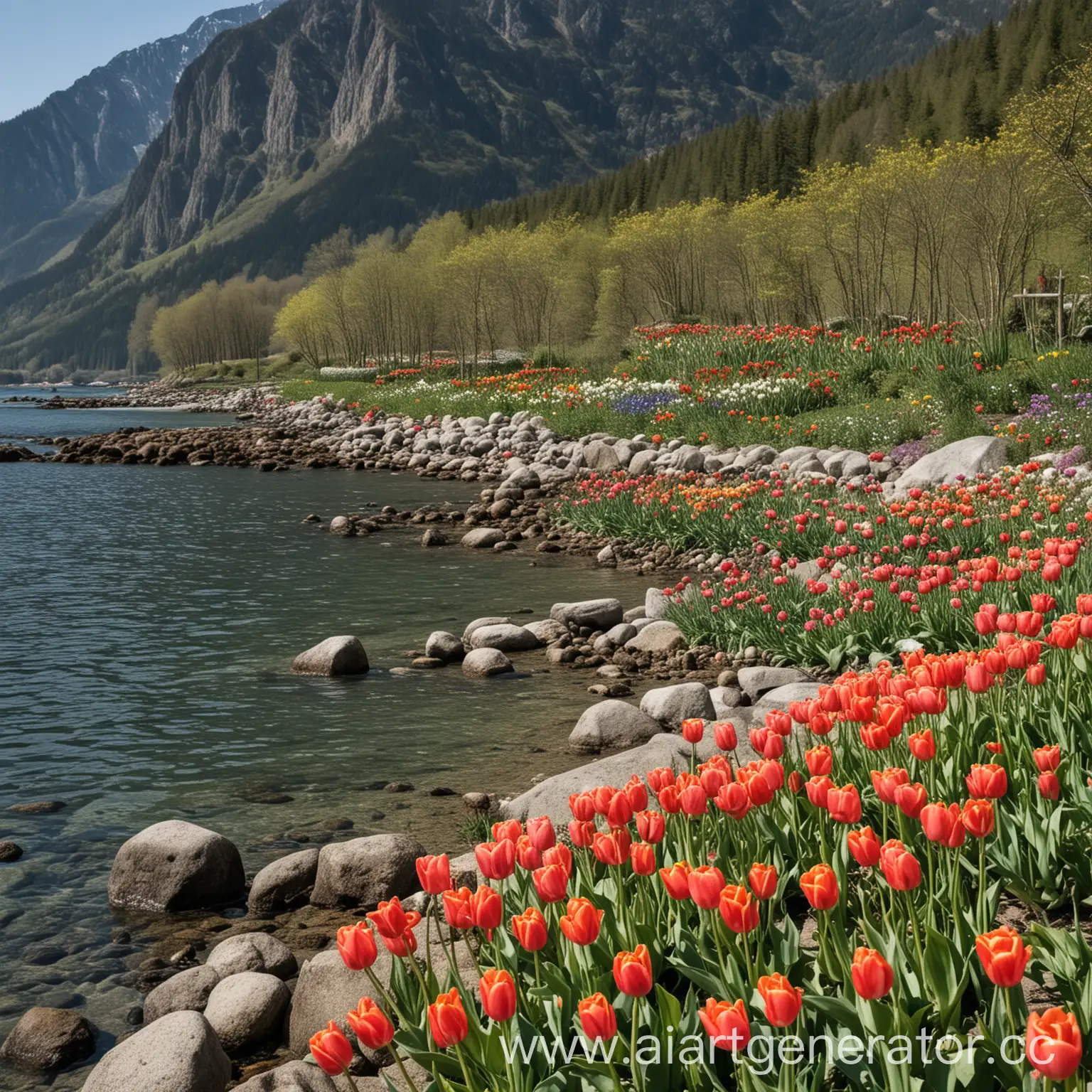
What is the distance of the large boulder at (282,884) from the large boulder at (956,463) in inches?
402

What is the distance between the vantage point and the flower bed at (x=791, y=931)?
2432 mm

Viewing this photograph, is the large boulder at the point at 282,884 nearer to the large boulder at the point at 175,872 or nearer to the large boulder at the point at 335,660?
the large boulder at the point at 175,872

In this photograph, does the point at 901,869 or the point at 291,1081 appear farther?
the point at 291,1081

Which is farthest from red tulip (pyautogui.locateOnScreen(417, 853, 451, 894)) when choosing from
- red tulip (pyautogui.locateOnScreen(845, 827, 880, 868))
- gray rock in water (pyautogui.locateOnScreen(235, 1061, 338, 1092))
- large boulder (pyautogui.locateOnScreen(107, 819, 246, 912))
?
large boulder (pyautogui.locateOnScreen(107, 819, 246, 912))

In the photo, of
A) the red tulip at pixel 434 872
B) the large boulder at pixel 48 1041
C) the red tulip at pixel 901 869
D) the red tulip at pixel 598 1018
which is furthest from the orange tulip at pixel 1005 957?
the large boulder at pixel 48 1041

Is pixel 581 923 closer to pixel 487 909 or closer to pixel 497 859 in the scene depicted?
pixel 487 909

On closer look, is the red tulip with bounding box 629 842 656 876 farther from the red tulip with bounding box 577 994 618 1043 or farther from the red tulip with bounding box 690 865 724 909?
the red tulip with bounding box 577 994 618 1043

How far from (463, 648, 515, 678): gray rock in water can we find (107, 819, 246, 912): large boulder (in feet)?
15.0

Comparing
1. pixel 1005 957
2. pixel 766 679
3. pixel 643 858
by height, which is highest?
pixel 1005 957

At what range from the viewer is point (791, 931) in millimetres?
3074

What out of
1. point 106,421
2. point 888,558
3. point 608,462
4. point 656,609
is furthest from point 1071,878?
point 106,421

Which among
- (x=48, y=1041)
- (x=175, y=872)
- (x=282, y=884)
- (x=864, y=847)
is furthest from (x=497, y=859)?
(x=175, y=872)

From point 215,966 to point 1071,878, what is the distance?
390 centimetres

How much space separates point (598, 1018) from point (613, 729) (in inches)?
233
